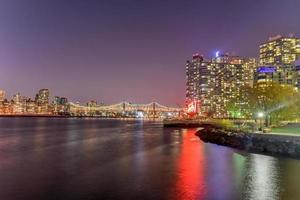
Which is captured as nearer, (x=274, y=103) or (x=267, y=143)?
(x=267, y=143)

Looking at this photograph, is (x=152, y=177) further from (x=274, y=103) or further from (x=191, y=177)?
(x=274, y=103)

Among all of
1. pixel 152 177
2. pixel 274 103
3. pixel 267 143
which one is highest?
pixel 274 103

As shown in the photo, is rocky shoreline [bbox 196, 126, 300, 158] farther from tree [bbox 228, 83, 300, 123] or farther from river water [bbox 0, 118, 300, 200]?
tree [bbox 228, 83, 300, 123]

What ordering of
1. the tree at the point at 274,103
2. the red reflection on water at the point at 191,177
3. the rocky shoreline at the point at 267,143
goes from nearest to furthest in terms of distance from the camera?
the red reflection on water at the point at 191,177, the rocky shoreline at the point at 267,143, the tree at the point at 274,103

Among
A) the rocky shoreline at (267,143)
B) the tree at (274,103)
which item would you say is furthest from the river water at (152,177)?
the tree at (274,103)

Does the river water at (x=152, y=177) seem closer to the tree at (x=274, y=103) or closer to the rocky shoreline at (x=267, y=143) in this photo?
A: the rocky shoreline at (x=267, y=143)

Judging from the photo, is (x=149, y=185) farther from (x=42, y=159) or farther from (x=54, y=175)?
(x=42, y=159)

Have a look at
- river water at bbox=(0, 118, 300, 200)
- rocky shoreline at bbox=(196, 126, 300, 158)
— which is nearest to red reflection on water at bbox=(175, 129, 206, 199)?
river water at bbox=(0, 118, 300, 200)

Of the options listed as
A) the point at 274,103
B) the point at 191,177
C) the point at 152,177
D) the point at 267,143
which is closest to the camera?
the point at 191,177

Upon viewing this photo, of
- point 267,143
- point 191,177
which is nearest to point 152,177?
point 191,177

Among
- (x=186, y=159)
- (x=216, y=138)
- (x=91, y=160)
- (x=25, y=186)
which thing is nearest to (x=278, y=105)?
(x=216, y=138)

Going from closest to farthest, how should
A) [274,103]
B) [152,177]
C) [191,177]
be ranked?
[191,177]
[152,177]
[274,103]

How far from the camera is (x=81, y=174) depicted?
35250 millimetres

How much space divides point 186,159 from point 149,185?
631 inches
